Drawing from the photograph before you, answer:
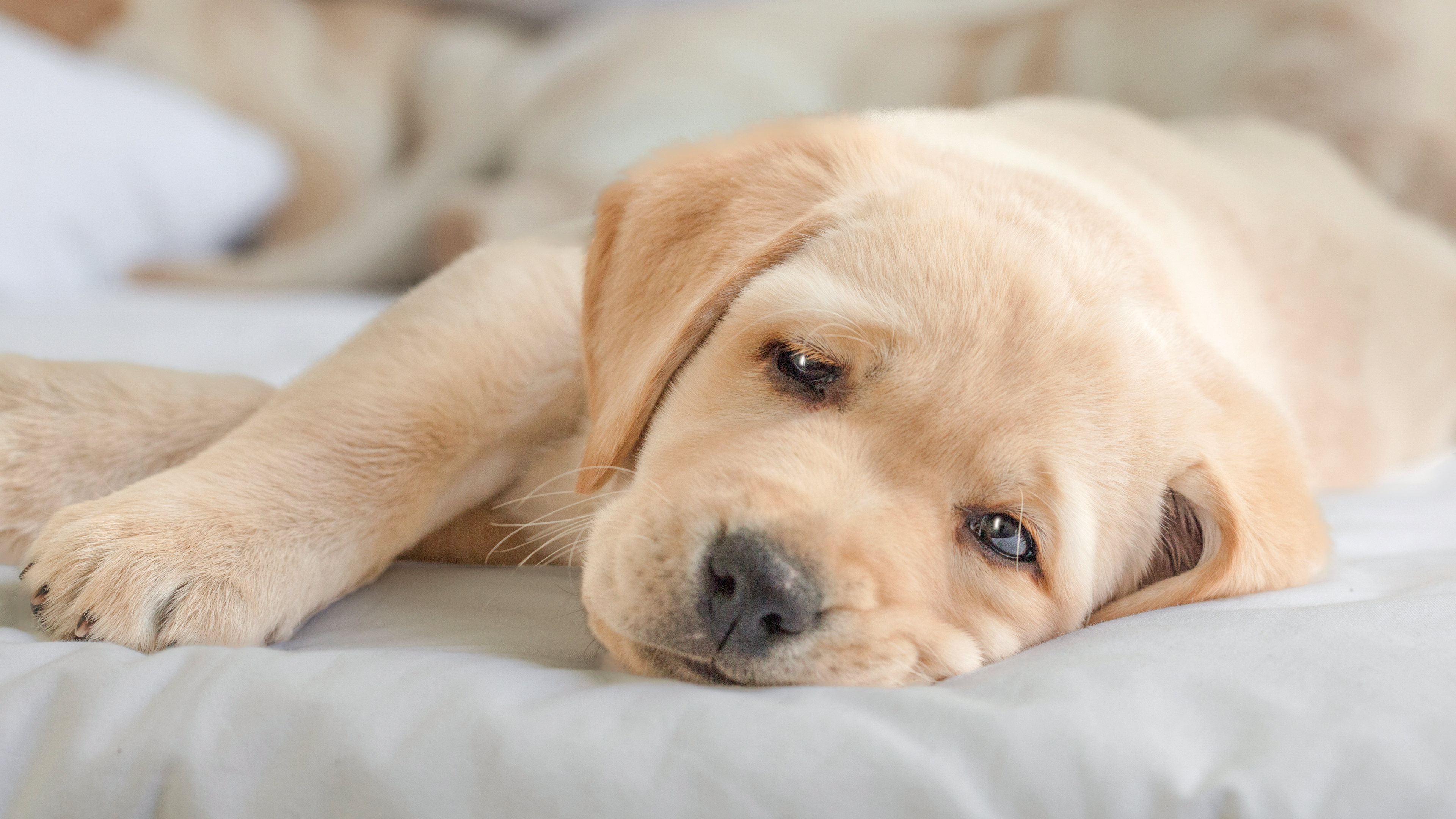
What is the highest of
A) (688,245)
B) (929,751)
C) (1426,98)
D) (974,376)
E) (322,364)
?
(1426,98)

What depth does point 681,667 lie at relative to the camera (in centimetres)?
134

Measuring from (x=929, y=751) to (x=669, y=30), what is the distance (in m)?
4.30

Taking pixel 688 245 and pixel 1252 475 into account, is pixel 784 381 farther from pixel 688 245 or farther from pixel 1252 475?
pixel 1252 475

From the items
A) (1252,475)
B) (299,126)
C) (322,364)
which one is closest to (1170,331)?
(1252,475)

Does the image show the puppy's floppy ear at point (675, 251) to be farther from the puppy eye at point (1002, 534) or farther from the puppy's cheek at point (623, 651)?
the puppy eye at point (1002, 534)

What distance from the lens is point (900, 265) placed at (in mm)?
1566

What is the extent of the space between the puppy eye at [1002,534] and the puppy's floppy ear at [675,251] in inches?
19.9

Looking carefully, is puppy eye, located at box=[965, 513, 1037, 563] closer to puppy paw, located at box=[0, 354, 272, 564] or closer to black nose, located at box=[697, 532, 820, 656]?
black nose, located at box=[697, 532, 820, 656]

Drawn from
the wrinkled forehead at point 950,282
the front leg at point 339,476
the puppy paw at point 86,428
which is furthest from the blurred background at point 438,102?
the wrinkled forehead at point 950,282

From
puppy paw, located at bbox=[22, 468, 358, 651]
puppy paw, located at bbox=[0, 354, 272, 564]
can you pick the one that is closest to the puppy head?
puppy paw, located at bbox=[22, 468, 358, 651]

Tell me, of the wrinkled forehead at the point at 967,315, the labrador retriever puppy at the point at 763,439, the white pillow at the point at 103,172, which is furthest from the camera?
the white pillow at the point at 103,172

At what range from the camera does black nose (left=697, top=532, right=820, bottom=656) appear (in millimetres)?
1273

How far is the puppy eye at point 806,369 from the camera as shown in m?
1.55

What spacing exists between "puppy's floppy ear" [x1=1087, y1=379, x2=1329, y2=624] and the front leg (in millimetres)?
1022
